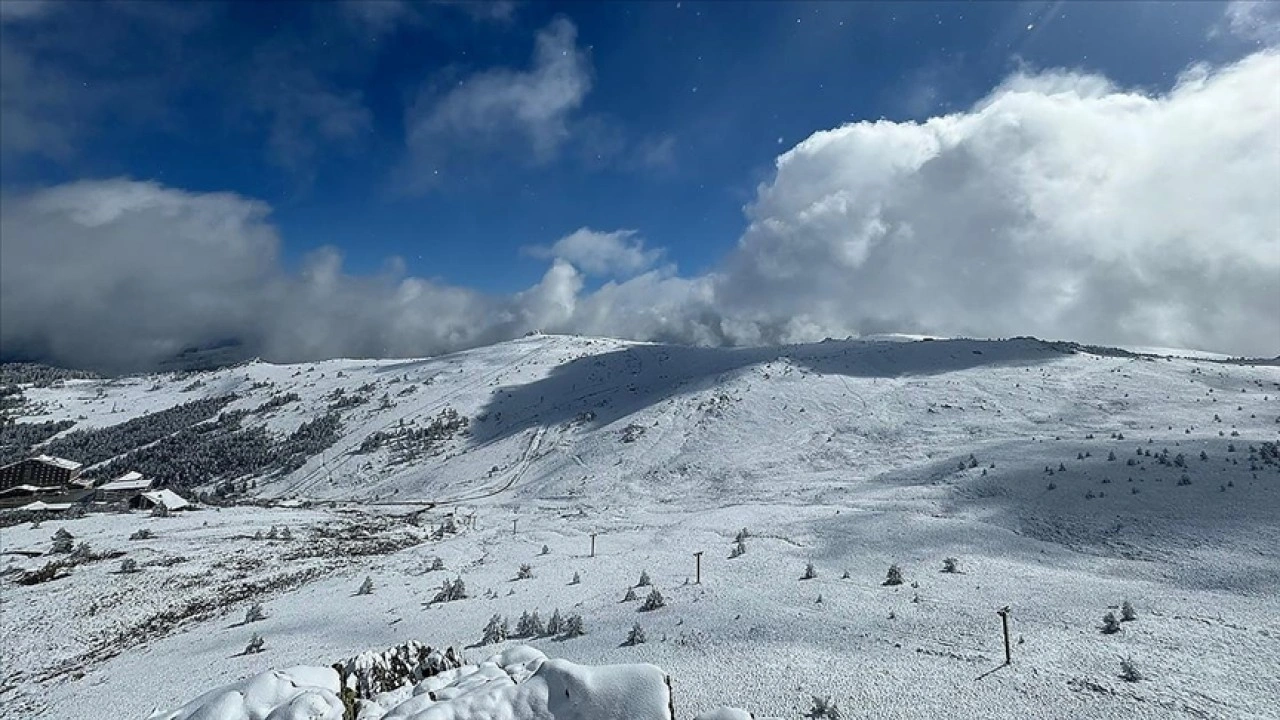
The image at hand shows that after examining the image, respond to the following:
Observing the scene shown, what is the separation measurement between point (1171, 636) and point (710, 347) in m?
77.7

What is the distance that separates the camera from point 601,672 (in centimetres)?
580

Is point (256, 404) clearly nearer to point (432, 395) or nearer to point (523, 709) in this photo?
point (432, 395)

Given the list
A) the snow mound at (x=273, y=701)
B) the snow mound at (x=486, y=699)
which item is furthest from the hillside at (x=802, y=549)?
the snow mound at (x=273, y=701)

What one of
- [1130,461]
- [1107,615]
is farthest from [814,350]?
[1107,615]

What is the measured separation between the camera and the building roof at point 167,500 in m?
39.9

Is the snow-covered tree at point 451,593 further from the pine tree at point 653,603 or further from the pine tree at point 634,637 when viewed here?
the pine tree at point 634,637

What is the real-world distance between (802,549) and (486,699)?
13.3m

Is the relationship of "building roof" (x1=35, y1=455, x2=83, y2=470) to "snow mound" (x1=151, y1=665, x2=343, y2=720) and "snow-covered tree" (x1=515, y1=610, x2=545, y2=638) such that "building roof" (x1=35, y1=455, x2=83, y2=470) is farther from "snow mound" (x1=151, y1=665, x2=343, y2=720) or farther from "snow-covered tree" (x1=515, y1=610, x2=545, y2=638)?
"snow mound" (x1=151, y1=665, x2=343, y2=720)

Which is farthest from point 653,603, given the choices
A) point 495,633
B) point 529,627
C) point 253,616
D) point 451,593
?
point 253,616

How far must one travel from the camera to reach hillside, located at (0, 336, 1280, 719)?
8.37 meters

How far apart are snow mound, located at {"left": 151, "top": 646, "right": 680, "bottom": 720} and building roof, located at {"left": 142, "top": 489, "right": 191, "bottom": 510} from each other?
44283mm

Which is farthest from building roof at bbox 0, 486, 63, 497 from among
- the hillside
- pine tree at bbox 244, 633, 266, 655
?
pine tree at bbox 244, 633, 266, 655

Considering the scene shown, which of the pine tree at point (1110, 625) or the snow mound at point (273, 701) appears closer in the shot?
the snow mound at point (273, 701)

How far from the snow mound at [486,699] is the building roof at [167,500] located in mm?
44283
